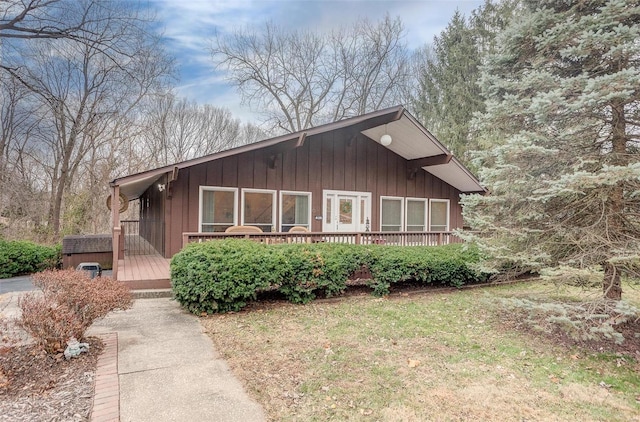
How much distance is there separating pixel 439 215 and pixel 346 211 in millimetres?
3954

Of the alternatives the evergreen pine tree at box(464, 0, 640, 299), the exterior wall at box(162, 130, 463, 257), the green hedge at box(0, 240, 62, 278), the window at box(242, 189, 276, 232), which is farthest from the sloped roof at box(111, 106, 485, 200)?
the evergreen pine tree at box(464, 0, 640, 299)

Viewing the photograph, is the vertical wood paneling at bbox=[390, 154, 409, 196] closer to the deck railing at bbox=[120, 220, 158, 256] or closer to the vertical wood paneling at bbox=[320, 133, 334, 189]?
the vertical wood paneling at bbox=[320, 133, 334, 189]

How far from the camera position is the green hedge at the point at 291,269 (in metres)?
5.45

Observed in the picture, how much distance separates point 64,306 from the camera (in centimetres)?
371

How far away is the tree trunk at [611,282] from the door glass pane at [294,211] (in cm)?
714

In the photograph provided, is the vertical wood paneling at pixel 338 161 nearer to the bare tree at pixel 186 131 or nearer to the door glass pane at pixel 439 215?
the door glass pane at pixel 439 215

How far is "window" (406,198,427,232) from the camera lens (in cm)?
1220

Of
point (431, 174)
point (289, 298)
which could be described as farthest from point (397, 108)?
point (289, 298)

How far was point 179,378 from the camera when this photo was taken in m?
3.35

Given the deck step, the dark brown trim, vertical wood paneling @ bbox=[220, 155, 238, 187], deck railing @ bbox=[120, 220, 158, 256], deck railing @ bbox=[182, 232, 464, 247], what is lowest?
the deck step

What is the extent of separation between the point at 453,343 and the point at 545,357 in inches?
39.3

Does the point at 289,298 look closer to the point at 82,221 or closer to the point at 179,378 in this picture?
the point at 179,378

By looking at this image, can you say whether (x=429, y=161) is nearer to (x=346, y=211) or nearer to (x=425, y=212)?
(x=425, y=212)

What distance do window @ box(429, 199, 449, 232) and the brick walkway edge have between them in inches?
423
